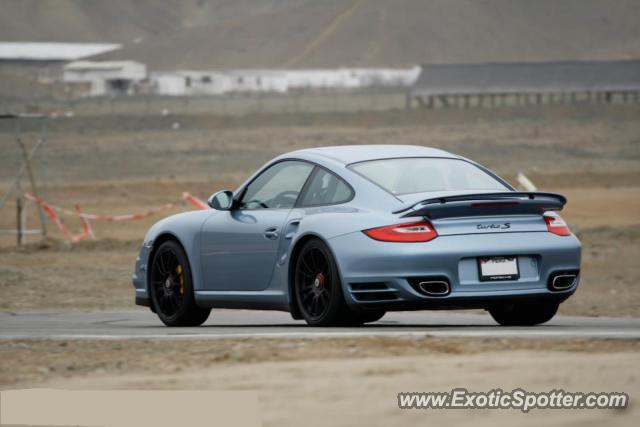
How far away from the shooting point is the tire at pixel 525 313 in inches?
481

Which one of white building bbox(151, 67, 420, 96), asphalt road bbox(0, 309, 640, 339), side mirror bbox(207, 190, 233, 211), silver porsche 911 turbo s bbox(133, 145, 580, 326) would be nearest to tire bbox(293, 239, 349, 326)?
silver porsche 911 turbo s bbox(133, 145, 580, 326)

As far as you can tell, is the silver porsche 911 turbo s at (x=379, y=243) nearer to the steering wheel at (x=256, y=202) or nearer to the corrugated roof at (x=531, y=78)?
the steering wheel at (x=256, y=202)

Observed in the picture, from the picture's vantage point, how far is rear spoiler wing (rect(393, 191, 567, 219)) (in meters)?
11.1

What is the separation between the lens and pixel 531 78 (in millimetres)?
92812

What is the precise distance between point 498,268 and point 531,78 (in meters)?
82.7

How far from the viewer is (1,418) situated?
7.83 meters

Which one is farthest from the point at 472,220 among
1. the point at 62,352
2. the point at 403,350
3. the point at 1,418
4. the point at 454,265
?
the point at 1,418

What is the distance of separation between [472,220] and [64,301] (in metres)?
A: 7.92

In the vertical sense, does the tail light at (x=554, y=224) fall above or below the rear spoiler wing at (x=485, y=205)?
below

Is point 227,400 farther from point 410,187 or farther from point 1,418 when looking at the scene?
point 410,187

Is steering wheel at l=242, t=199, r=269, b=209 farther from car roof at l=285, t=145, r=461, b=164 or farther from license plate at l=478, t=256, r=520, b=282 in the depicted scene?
license plate at l=478, t=256, r=520, b=282

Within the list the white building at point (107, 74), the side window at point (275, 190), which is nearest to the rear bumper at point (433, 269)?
the side window at point (275, 190)

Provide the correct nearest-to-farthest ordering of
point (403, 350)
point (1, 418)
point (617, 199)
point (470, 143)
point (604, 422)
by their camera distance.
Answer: point (604, 422), point (1, 418), point (403, 350), point (617, 199), point (470, 143)

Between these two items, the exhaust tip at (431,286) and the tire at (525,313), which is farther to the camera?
the tire at (525,313)
